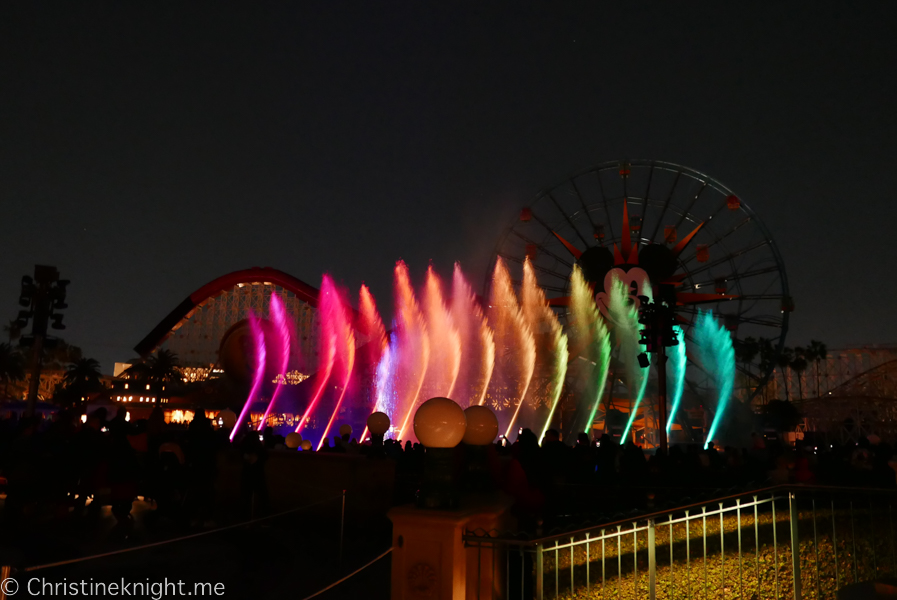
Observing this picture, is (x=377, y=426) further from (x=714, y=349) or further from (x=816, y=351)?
(x=816, y=351)

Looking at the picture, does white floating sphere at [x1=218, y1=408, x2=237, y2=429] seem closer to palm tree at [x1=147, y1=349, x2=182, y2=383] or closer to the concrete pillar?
the concrete pillar

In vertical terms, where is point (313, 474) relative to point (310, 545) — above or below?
above

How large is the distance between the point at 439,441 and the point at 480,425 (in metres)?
1.22

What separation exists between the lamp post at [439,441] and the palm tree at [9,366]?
2627 inches

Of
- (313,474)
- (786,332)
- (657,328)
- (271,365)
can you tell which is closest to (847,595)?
(313,474)

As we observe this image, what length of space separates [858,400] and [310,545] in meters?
36.9

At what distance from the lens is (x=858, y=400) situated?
3688 cm

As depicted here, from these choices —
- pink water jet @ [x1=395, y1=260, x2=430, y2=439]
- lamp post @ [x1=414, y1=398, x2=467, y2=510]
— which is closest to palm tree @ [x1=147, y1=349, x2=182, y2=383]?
pink water jet @ [x1=395, y1=260, x2=430, y2=439]

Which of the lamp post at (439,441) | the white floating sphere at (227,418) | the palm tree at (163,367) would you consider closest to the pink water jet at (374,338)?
the white floating sphere at (227,418)

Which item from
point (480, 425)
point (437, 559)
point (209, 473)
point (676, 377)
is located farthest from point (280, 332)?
point (437, 559)

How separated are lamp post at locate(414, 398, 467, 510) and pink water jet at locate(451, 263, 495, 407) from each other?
25644mm

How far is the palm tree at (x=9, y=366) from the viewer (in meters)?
62.1

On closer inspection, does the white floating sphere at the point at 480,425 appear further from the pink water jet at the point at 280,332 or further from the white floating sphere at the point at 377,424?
the pink water jet at the point at 280,332

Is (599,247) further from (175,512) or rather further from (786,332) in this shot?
(175,512)
